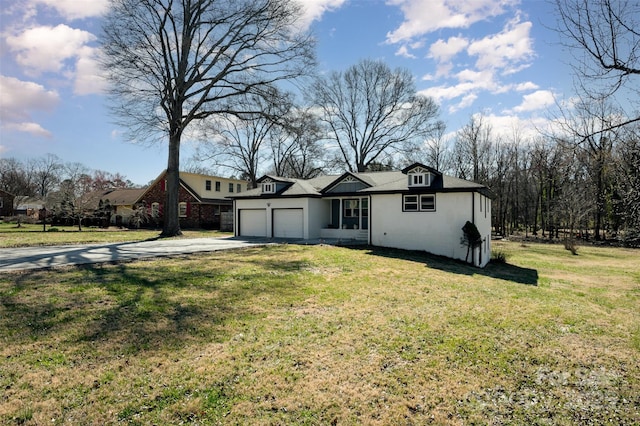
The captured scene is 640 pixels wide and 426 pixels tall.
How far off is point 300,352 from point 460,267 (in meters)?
11.6

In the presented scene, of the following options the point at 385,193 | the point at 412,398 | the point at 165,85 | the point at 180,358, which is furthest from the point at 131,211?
the point at 412,398

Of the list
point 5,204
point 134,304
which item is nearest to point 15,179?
point 5,204

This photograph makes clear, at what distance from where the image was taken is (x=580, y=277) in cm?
1503

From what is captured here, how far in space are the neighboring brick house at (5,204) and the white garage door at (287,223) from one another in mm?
46054

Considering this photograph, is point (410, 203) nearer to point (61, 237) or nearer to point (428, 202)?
point (428, 202)

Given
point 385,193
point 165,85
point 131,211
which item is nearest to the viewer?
point 385,193

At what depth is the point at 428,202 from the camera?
1827cm

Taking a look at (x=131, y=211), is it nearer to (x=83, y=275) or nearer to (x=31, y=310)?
(x=83, y=275)

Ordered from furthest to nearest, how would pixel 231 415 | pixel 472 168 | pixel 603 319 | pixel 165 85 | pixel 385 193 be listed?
pixel 472 168 → pixel 165 85 → pixel 385 193 → pixel 603 319 → pixel 231 415

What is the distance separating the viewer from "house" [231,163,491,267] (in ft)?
57.8

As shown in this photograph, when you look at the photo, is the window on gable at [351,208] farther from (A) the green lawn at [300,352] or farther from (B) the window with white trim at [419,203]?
(A) the green lawn at [300,352]

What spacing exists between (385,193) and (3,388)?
55.6 feet

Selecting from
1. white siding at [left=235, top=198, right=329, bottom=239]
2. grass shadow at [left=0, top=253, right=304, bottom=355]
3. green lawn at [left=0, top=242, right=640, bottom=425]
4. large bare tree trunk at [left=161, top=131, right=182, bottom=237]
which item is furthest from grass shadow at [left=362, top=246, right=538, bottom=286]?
large bare tree trunk at [left=161, top=131, right=182, bottom=237]

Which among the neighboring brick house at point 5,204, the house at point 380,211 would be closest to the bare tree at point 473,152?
the house at point 380,211
